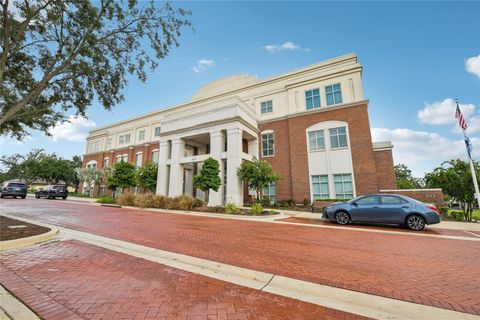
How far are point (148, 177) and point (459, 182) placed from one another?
26.6m

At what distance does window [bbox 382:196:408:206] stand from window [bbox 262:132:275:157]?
43.8 ft

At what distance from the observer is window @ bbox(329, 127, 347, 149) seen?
1934cm

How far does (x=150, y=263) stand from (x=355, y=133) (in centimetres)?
1923

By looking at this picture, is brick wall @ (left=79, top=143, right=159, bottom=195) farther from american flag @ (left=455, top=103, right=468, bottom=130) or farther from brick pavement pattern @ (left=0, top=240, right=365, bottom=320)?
american flag @ (left=455, top=103, right=468, bottom=130)

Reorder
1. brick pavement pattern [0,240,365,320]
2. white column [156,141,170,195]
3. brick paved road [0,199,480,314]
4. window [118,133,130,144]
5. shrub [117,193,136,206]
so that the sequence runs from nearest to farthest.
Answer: brick pavement pattern [0,240,365,320], brick paved road [0,199,480,314], shrub [117,193,136,206], white column [156,141,170,195], window [118,133,130,144]

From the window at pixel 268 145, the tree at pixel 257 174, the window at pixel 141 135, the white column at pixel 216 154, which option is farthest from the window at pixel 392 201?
the window at pixel 141 135

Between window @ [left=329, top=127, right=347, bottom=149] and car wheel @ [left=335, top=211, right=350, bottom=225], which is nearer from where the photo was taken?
car wheel @ [left=335, top=211, right=350, bottom=225]

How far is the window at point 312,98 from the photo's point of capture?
21516 millimetres

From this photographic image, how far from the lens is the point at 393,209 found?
9633 mm

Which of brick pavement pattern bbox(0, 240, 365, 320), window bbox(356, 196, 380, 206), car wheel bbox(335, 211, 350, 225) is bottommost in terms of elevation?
brick pavement pattern bbox(0, 240, 365, 320)

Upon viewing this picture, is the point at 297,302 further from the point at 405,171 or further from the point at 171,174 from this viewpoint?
the point at 405,171

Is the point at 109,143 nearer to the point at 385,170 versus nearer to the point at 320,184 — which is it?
the point at 320,184

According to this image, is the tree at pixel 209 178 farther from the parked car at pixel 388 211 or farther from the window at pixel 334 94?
the window at pixel 334 94

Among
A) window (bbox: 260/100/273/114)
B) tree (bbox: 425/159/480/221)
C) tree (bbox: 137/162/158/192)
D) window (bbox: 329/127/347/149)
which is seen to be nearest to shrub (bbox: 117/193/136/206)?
tree (bbox: 137/162/158/192)
